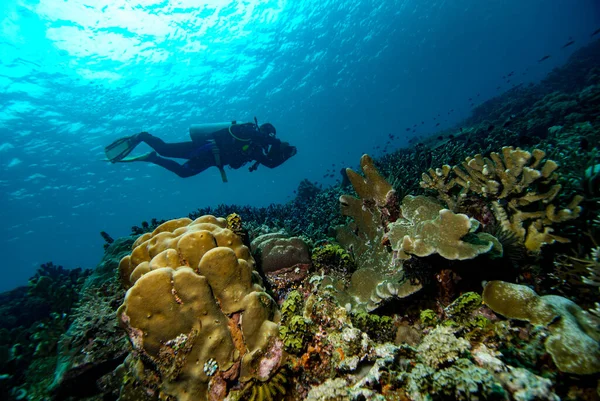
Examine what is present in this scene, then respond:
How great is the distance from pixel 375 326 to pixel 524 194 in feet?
8.92

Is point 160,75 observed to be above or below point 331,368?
above

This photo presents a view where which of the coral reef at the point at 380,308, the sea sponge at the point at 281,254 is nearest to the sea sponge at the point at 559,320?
the coral reef at the point at 380,308

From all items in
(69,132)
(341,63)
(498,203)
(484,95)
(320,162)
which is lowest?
(484,95)

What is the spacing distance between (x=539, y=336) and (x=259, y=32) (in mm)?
39939

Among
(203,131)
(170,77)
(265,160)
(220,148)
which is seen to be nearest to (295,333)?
(265,160)

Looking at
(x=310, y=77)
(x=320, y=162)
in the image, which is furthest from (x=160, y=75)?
(x=320, y=162)

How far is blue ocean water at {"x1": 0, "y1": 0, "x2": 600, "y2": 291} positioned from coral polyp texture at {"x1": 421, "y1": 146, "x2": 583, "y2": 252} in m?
14.9

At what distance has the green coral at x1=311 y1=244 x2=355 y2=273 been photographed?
4082mm

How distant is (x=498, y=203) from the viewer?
11.4 feet

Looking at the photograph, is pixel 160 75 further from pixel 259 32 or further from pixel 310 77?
pixel 310 77

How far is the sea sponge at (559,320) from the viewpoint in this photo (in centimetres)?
176

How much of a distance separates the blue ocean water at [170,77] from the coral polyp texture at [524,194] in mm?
14939

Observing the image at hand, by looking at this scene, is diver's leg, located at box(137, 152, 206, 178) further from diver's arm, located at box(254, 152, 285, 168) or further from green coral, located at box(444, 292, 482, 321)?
green coral, located at box(444, 292, 482, 321)

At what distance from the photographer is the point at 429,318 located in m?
2.84
